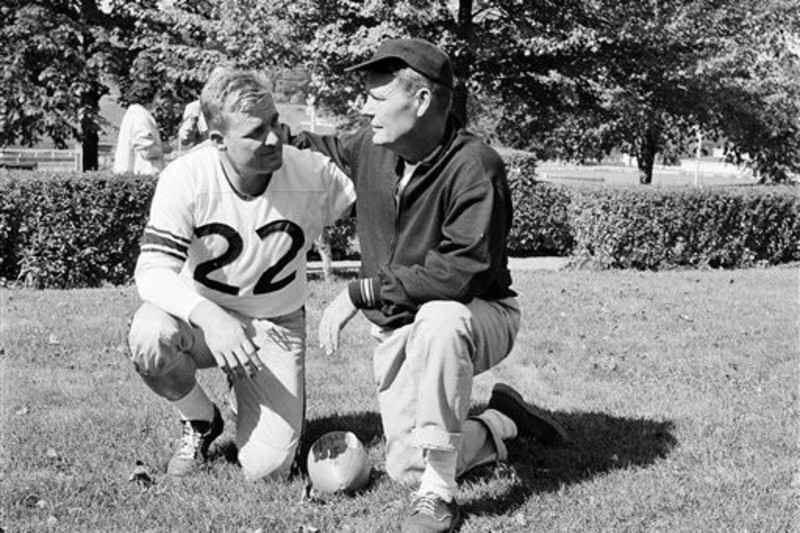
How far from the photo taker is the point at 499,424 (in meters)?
4.28

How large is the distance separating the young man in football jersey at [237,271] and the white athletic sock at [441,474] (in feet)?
2.44

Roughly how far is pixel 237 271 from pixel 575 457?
172 centimetres

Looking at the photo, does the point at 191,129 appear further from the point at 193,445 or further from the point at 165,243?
the point at 193,445

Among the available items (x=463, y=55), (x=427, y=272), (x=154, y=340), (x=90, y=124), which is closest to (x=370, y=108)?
(x=427, y=272)

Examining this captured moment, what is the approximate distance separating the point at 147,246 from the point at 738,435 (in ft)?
9.46

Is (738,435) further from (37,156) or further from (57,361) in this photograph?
(37,156)

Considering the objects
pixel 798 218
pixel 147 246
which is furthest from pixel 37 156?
pixel 147 246

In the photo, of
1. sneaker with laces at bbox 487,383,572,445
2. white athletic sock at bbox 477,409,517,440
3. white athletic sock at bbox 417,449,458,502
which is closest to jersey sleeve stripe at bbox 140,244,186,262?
white athletic sock at bbox 417,449,458,502

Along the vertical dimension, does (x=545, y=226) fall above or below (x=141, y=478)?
below

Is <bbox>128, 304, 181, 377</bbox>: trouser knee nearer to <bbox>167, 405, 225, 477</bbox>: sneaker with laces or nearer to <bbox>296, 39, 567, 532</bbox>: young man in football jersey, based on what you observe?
<bbox>167, 405, 225, 477</bbox>: sneaker with laces

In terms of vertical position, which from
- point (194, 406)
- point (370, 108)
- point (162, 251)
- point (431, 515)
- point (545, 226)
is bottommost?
point (545, 226)

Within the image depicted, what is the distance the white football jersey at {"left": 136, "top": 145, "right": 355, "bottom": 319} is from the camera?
3818mm

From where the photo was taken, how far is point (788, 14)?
1862 centimetres

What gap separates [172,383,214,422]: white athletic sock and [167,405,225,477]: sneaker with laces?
0.02 metres
